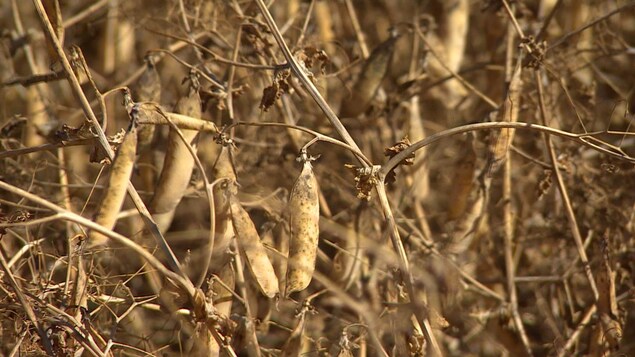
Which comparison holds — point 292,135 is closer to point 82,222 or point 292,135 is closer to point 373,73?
point 373,73

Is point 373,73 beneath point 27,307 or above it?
above

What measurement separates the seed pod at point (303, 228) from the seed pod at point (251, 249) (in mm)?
105

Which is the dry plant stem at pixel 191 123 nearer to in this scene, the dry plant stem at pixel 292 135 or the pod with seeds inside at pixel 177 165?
the pod with seeds inside at pixel 177 165

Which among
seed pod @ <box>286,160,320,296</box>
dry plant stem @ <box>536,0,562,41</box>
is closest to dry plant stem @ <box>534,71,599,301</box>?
dry plant stem @ <box>536,0,562,41</box>

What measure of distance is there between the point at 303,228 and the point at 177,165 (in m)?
0.43

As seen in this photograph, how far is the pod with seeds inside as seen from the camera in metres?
1.77

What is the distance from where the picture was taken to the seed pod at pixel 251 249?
158 centimetres

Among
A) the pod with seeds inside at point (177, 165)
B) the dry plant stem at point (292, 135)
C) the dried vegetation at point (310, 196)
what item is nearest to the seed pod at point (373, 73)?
the dried vegetation at point (310, 196)

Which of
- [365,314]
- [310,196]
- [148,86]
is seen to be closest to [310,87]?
[310,196]

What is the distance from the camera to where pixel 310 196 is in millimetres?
1498

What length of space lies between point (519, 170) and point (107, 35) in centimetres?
175

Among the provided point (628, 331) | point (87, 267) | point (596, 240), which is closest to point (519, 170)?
point (596, 240)

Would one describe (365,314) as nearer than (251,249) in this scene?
Yes

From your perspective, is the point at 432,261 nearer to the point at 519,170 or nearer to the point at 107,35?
the point at 519,170
